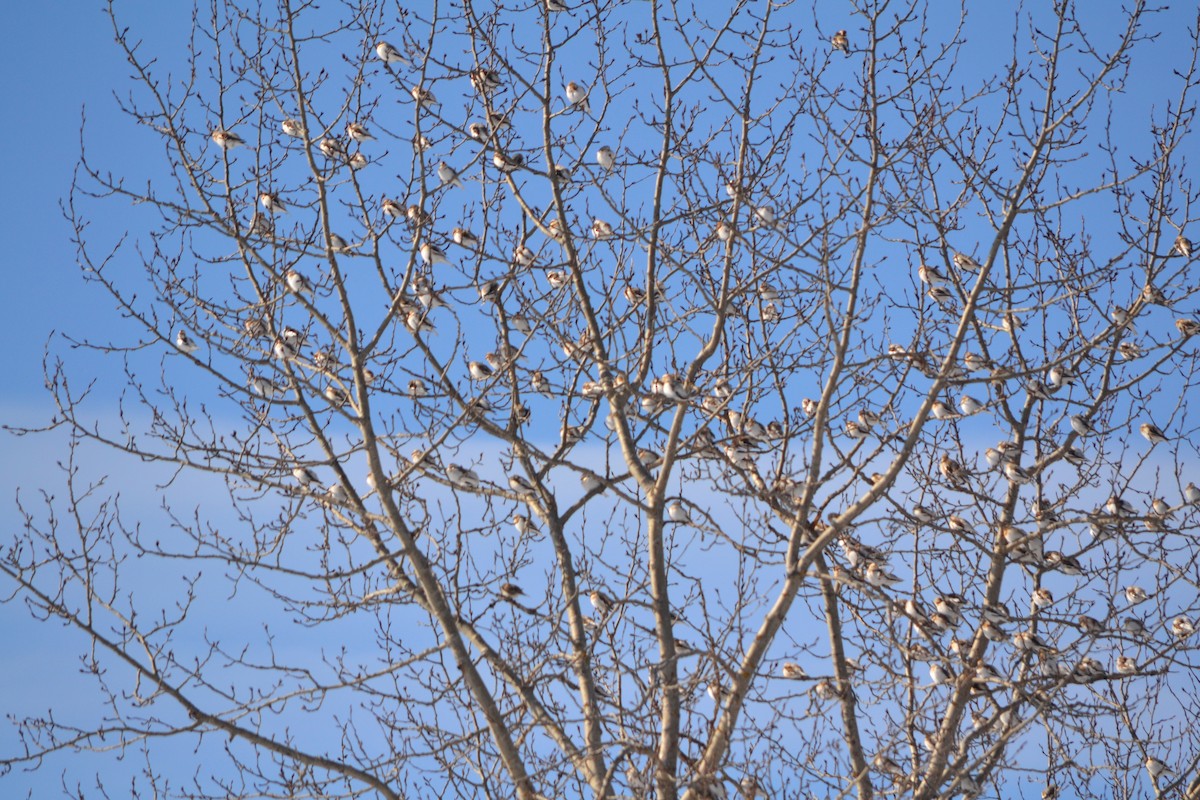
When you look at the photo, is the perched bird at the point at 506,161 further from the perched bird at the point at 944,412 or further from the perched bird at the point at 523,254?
the perched bird at the point at 944,412

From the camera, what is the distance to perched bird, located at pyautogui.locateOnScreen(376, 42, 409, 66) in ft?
35.6

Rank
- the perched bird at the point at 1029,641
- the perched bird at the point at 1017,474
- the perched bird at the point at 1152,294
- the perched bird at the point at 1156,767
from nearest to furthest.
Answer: the perched bird at the point at 1029,641
the perched bird at the point at 1152,294
the perched bird at the point at 1017,474
the perched bird at the point at 1156,767

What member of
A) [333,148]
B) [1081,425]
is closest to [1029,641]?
[1081,425]

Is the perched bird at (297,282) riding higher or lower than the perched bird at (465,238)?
lower

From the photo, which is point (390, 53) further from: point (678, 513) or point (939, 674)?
point (939, 674)

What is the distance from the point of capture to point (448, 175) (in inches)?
428

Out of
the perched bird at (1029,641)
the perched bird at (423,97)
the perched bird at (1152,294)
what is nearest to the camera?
the perched bird at (423,97)

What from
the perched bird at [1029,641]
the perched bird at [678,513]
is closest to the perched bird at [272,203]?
the perched bird at [678,513]

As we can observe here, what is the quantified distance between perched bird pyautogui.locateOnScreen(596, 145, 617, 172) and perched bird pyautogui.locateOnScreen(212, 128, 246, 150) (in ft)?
9.55

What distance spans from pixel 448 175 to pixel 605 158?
135cm

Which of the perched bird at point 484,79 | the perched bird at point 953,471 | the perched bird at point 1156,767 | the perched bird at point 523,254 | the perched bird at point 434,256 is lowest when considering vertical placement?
the perched bird at point 1156,767

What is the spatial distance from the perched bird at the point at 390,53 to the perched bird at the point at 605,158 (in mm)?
1761

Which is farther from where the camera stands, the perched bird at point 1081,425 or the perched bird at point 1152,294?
the perched bird at point 1081,425

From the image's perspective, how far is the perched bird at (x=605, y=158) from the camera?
1115 centimetres
